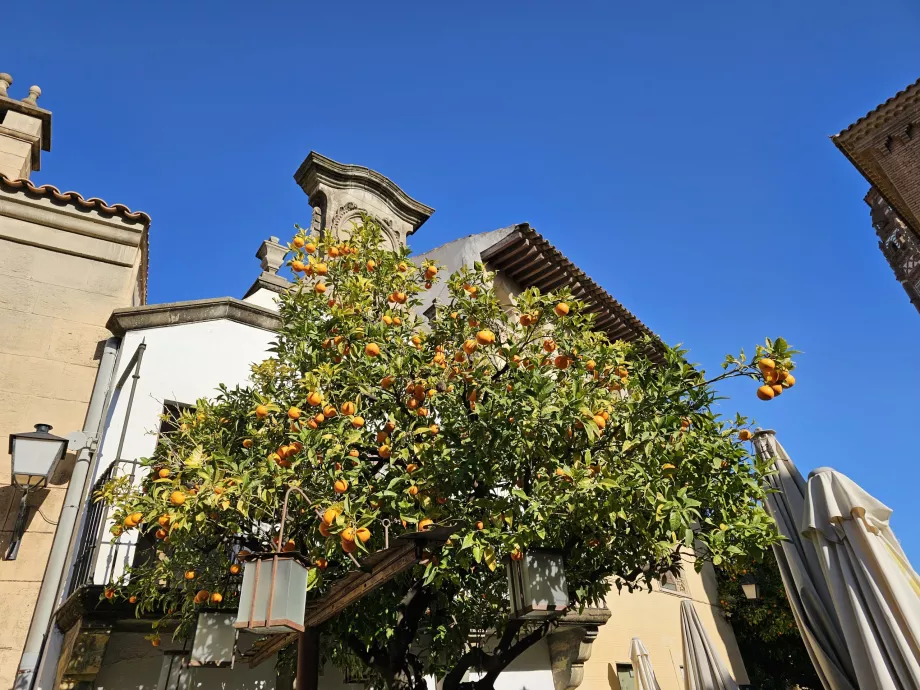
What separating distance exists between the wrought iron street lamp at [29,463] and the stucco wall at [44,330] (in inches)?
5.3

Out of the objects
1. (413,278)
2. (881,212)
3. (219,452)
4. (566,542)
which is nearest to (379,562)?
(566,542)

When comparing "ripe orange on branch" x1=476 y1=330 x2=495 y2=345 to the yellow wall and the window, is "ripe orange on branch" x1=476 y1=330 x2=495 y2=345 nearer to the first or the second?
the yellow wall

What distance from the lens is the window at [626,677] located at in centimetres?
996

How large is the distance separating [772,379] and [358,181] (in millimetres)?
8923

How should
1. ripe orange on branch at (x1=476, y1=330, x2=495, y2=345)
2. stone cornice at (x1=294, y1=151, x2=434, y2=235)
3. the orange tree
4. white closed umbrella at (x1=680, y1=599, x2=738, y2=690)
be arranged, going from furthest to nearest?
stone cornice at (x1=294, y1=151, x2=434, y2=235) < white closed umbrella at (x1=680, y1=599, x2=738, y2=690) < ripe orange on branch at (x1=476, y1=330, x2=495, y2=345) < the orange tree

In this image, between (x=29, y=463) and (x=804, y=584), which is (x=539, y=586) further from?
(x=29, y=463)

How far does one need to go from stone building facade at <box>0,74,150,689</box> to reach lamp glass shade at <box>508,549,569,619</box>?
15.8ft

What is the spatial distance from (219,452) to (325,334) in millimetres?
1528

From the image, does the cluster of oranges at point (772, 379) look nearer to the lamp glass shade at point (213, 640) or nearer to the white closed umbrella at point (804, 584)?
the white closed umbrella at point (804, 584)

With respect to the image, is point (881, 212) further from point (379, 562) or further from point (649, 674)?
point (379, 562)

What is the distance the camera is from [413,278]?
689cm

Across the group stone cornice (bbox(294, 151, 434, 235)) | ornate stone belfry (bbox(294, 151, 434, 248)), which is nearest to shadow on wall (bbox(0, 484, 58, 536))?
ornate stone belfry (bbox(294, 151, 434, 248))

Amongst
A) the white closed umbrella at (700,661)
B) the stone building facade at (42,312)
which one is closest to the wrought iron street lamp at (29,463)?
the stone building facade at (42,312)

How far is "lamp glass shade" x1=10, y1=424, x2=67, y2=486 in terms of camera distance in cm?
610
